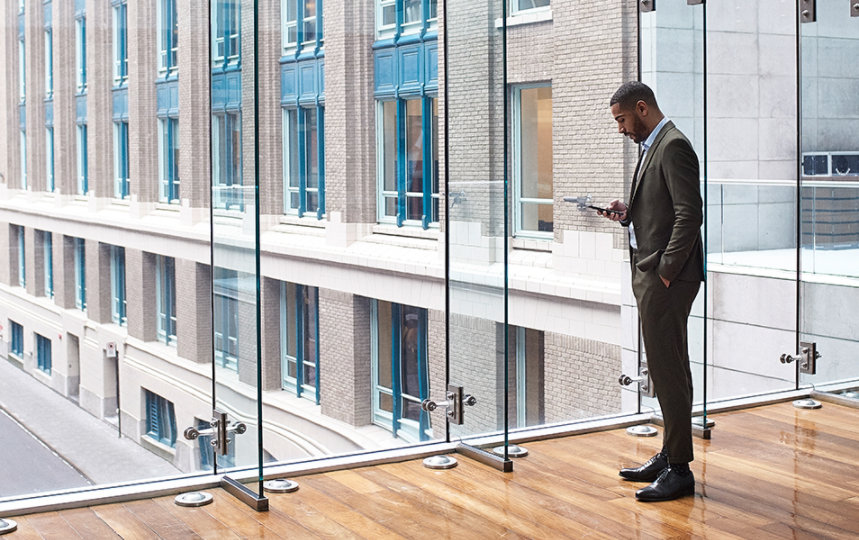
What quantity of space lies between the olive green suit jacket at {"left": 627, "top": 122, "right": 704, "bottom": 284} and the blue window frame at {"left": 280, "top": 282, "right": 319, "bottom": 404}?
4.67 ft

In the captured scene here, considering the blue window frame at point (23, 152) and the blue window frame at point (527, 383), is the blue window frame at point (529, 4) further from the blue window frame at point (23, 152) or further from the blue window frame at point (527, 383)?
the blue window frame at point (23, 152)

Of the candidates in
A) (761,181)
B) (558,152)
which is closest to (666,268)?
(761,181)

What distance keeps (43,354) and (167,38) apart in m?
1.18

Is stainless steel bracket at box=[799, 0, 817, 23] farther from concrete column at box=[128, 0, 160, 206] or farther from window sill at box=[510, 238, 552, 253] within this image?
window sill at box=[510, 238, 552, 253]

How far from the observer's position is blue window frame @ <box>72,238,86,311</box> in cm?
384

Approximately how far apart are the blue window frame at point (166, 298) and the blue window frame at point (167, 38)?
675mm

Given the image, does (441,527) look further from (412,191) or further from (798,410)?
(798,410)

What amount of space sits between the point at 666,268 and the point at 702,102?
1.68 meters

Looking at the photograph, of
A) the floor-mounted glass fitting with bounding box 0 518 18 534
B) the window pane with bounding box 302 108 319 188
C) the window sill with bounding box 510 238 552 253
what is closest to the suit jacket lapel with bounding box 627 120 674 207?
the window pane with bounding box 302 108 319 188

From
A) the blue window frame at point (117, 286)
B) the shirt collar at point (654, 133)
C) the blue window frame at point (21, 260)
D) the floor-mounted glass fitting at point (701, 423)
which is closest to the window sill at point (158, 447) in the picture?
the blue window frame at point (117, 286)

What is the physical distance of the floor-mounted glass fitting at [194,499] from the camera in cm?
385

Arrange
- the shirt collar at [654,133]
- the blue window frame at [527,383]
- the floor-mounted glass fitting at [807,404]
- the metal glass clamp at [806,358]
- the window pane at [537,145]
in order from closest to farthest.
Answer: the shirt collar at [654,133]
the blue window frame at [527,383]
the floor-mounted glass fitting at [807,404]
the metal glass clamp at [806,358]
the window pane at [537,145]

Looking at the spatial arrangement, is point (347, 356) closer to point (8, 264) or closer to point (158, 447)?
point (158, 447)

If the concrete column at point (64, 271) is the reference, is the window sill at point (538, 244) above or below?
below
